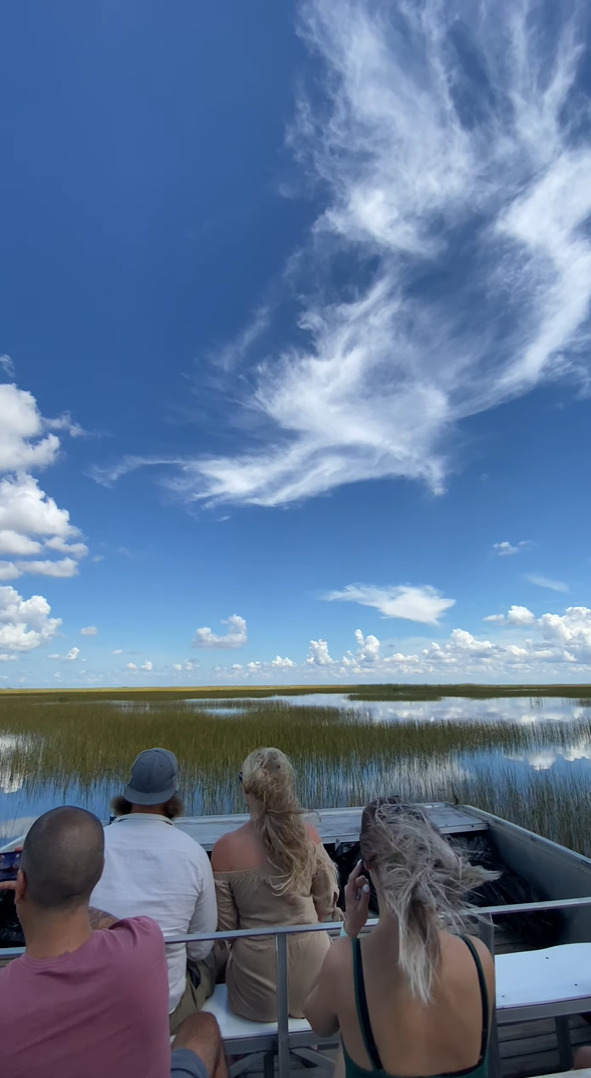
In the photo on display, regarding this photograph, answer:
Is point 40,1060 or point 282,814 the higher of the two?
point 282,814

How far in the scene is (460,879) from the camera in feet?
3.84

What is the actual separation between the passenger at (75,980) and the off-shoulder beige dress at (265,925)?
0.92 meters

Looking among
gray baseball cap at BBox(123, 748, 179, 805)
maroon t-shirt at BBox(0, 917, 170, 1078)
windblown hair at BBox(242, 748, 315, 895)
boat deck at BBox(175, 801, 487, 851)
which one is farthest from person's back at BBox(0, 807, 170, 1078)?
boat deck at BBox(175, 801, 487, 851)

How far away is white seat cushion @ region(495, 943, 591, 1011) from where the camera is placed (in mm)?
2035

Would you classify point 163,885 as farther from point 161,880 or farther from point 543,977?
point 543,977

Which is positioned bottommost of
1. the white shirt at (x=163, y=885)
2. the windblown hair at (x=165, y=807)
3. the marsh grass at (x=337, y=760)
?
the marsh grass at (x=337, y=760)

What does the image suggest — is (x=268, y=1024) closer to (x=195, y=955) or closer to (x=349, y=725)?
(x=195, y=955)

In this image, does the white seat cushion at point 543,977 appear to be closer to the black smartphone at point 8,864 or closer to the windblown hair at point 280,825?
the windblown hair at point 280,825

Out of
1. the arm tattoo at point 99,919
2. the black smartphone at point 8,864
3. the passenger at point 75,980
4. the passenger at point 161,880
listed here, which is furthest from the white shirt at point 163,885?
the black smartphone at point 8,864

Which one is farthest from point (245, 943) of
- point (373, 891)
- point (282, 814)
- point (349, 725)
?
point (349, 725)

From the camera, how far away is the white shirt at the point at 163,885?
1.86 meters

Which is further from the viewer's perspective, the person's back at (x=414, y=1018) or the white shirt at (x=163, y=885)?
the white shirt at (x=163, y=885)

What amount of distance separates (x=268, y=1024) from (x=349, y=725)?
15319mm

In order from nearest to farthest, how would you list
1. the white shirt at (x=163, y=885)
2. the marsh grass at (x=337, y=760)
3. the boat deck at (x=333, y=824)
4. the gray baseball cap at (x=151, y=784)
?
the white shirt at (x=163, y=885)
the gray baseball cap at (x=151, y=784)
the boat deck at (x=333, y=824)
the marsh grass at (x=337, y=760)
